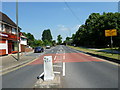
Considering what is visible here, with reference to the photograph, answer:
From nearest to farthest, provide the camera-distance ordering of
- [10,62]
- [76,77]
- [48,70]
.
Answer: [48,70], [76,77], [10,62]

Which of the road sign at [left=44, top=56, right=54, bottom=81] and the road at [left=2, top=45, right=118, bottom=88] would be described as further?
the road sign at [left=44, top=56, right=54, bottom=81]

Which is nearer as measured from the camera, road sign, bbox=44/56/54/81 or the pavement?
road sign, bbox=44/56/54/81

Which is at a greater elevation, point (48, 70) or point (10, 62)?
point (48, 70)

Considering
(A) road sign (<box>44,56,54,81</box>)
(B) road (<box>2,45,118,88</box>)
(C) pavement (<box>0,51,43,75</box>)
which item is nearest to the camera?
(B) road (<box>2,45,118,88</box>)

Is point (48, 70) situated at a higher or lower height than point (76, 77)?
higher

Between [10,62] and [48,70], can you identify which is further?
[10,62]

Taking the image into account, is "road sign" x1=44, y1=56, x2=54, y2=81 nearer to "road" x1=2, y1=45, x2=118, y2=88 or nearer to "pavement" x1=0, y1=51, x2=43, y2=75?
"road" x1=2, y1=45, x2=118, y2=88

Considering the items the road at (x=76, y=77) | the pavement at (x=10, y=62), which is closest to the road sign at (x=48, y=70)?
the road at (x=76, y=77)

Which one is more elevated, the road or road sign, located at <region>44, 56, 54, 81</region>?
road sign, located at <region>44, 56, 54, 81</region>

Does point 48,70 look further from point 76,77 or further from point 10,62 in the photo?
point 10,62

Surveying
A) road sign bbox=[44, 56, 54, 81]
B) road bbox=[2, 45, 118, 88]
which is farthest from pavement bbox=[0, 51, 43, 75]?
road sign bbox=[44, 56, 54, 81]

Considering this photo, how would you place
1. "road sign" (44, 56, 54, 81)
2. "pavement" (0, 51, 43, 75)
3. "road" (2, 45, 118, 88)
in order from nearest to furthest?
"road" (2, 45, 118, 88)
"road sign" (44, 56, 54, 81)
"pavement" (0, 51, 43, 75)

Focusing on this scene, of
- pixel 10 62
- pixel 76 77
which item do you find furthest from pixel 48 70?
pixel 10 62

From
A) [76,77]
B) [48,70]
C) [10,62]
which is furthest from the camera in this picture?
[10,62]
